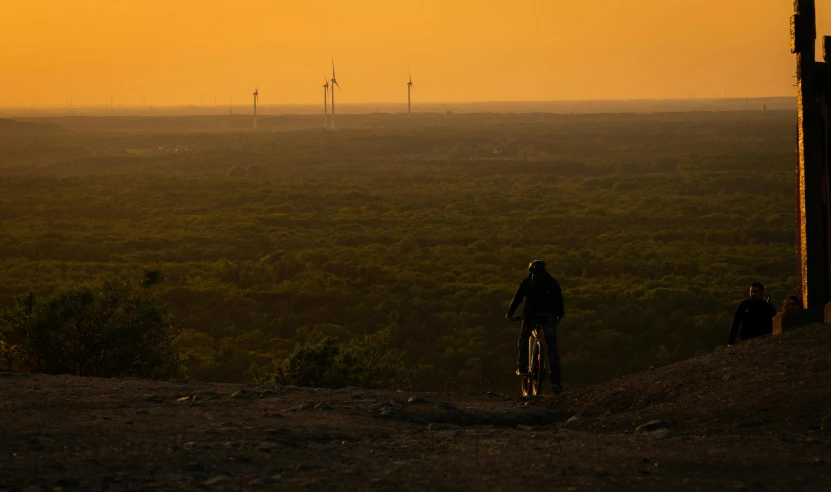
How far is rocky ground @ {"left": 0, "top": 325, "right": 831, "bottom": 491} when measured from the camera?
728cm

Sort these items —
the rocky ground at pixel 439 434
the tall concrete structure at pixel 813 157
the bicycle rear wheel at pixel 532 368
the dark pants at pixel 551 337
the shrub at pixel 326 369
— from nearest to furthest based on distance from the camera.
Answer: the rocky ground at pixel 439 434 < the tall concrete structure at pixel 813 157 < the dark pants at pixel 551 337 < the bicycle rear wheel at pixel 532 368 < the shrub at pixel 326 369

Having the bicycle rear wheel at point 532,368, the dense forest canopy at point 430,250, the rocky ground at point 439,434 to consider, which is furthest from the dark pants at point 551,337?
the dense forest canopy at point 430,250

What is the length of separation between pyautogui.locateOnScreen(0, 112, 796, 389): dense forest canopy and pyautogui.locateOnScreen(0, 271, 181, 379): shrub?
7.83ft

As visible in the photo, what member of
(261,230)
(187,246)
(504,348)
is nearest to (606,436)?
(504,348)

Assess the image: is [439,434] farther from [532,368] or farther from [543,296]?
[532,368]

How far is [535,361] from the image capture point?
13219 millimetres

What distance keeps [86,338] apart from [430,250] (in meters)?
33.5

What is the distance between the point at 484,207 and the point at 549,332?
57532 mm

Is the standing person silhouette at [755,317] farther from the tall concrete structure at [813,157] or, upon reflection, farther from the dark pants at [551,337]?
the dark pants at [551,337]

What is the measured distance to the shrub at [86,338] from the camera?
16688 mm

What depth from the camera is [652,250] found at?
48594 mm

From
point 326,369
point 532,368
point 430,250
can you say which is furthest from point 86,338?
point 430,250

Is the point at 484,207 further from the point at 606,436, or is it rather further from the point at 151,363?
the point at 606,436

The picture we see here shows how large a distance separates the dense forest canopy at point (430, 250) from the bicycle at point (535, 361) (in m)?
6.89
